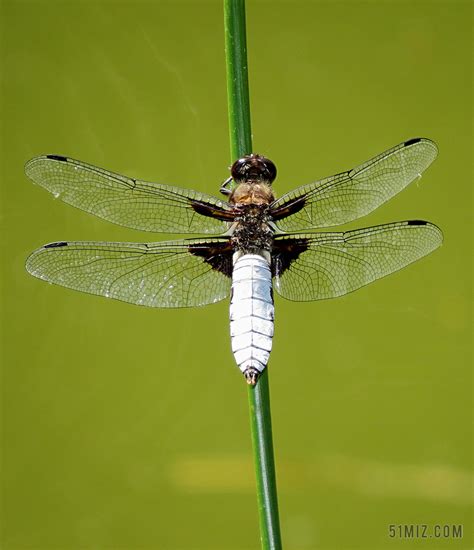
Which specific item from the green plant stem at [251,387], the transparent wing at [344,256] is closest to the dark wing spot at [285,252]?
the transparent wing at [344,256]

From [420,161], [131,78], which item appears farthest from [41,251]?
[131,78]

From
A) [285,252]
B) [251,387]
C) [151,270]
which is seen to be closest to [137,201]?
[151,270]

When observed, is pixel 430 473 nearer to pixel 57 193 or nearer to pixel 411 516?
pixel 411 516

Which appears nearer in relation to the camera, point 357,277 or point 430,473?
point 357,277

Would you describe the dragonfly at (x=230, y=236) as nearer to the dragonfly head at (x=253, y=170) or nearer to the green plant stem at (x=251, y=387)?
the dragonfly head at (x=253, y=170)

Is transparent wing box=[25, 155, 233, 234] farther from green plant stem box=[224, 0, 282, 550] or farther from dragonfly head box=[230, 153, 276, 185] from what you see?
green plant stem box=[224, 0, 282, 550]

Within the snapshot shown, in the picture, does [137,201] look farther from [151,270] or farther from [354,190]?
[354,190]
